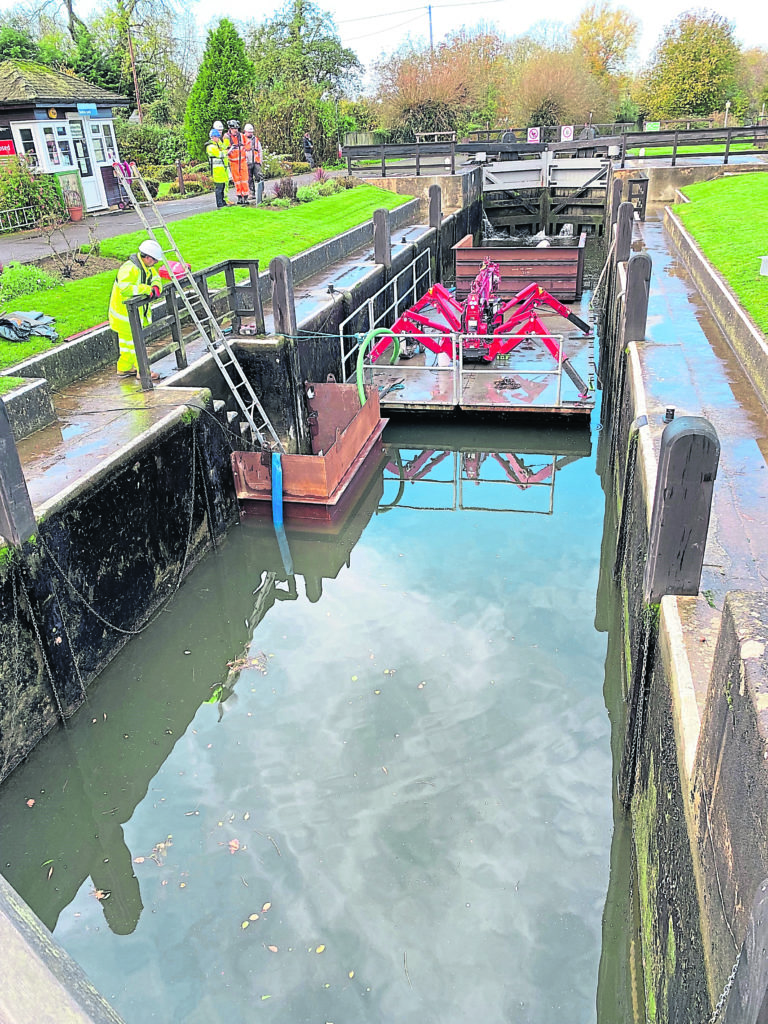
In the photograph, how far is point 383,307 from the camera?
15.3 m

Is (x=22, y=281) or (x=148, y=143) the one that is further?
(x=148, y=143)

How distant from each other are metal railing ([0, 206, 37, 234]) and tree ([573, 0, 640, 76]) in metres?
49.9

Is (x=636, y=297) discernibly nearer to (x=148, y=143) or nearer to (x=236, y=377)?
(x=236, y=377)

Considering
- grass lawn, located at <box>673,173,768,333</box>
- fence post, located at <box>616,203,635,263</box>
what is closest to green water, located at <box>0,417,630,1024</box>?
grass lawn, located at <box>673,173,768,333</box>

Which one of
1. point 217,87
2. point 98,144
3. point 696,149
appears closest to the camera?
point 98,144

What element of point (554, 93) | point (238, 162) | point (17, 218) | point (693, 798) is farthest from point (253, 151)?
point (554, 93)

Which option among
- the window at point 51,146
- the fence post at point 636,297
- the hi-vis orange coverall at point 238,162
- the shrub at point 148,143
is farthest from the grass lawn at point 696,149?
the fence post at point 636,297

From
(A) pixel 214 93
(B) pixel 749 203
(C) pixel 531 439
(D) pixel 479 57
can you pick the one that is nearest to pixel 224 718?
(C) pixel 531 439

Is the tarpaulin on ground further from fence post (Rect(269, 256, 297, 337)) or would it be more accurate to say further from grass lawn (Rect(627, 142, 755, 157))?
grass lawn (Rect(627, 142, 755, 157))

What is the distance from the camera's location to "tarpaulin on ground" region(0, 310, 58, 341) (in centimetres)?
929

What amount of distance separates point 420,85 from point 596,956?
141 feet

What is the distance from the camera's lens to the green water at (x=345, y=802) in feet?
14.1

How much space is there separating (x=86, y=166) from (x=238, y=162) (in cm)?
428

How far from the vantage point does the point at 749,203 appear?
17500mm
